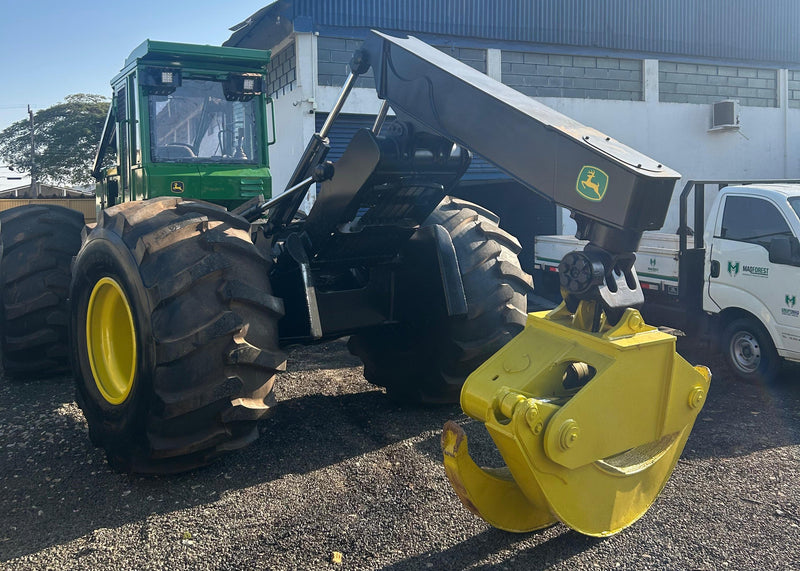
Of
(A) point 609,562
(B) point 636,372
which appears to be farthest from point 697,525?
(B) point 636,372

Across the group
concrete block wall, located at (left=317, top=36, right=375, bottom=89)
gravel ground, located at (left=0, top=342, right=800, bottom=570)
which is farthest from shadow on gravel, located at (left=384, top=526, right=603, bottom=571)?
concrete block wall, located at (left=317, top=36, right=375, bottom=89)

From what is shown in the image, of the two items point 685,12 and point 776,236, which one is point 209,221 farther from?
point 685,12

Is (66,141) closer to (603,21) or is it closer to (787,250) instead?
(603,21)

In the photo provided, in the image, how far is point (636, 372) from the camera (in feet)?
10.2

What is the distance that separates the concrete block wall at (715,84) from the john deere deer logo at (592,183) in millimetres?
14587

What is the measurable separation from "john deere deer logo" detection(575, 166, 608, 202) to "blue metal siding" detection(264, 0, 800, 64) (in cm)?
1084

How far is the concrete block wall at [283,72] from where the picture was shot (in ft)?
44.3

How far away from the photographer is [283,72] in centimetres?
1413

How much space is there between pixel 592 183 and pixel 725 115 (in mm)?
15125

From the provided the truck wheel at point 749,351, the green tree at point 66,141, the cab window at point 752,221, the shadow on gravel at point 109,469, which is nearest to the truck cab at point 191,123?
the shadow on gravel at point 109,469

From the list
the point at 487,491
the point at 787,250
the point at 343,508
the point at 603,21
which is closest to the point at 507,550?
the point at 487,491

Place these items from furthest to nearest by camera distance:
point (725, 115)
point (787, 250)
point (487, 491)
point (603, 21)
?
point (725, 115) → point (603, 21) → point (787, 250) → point (487, 491)

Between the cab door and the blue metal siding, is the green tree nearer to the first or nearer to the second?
the blue metal siding

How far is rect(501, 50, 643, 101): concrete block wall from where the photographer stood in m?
14.9
